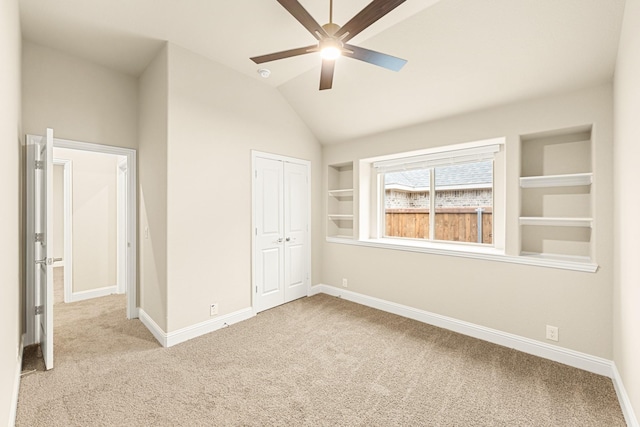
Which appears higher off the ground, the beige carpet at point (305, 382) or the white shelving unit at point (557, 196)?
the white shelving unit at point (557, 196)

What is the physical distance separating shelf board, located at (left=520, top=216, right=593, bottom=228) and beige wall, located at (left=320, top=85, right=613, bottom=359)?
106 mm

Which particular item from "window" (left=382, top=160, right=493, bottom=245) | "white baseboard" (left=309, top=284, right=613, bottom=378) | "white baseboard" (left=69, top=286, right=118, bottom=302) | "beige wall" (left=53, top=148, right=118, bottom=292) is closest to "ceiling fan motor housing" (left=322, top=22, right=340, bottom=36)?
"window" (left=382, top=160, right=493, bottom=245)

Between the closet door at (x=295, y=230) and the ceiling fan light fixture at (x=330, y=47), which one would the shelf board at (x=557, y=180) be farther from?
the closet door at (x=295, y=230)

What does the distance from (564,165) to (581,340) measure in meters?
1.61

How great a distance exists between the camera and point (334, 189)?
4.79 metres

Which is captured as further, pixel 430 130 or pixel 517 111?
pixel 430 130

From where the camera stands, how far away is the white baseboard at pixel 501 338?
240 centimetres

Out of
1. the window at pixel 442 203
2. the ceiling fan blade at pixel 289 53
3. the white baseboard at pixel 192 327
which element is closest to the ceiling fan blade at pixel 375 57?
the ceiling fan blade at pixel 289 53

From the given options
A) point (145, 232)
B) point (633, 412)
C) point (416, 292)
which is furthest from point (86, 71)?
point (633, 412)

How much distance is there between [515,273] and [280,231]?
9.22 ft

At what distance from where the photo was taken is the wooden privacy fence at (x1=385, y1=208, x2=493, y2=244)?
11.4 ft

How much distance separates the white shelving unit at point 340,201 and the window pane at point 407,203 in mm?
597

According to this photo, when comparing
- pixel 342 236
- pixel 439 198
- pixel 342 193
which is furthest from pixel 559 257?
pixel 342 193

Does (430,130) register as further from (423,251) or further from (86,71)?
(86,71)
